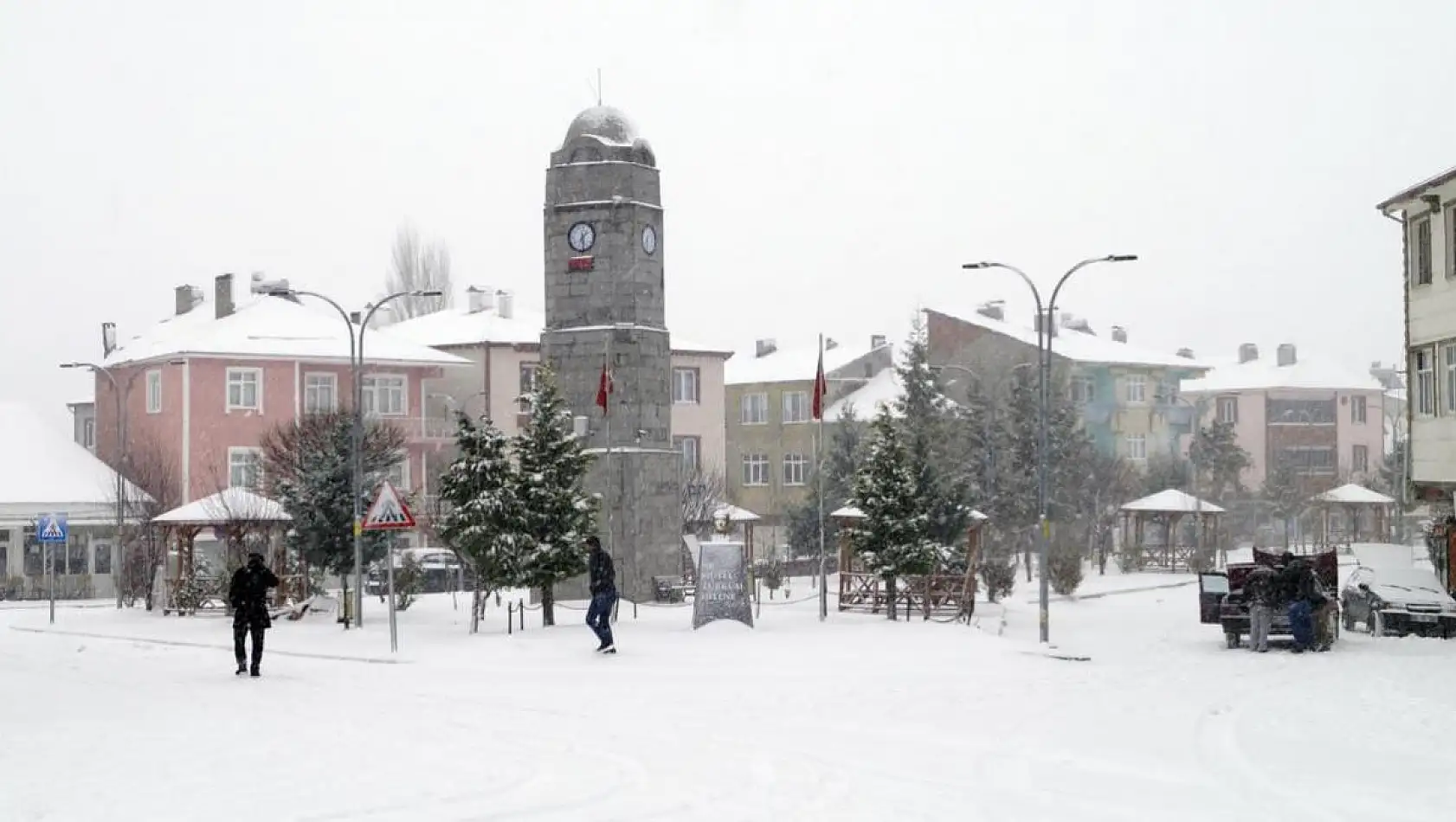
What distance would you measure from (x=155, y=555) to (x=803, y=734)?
33.3 meters

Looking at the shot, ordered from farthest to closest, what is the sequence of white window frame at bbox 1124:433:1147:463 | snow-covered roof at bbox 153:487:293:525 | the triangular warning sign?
white window frame at bbox 1124:433:1147:463 < snow-covered roof at bbox 153:487:293:525 < the triangular warning sign

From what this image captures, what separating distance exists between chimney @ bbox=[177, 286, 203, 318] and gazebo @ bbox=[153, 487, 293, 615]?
32.1 m

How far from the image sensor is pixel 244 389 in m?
61.1

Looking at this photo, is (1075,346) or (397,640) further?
(1075,346)

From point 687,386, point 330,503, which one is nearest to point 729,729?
point 330,503

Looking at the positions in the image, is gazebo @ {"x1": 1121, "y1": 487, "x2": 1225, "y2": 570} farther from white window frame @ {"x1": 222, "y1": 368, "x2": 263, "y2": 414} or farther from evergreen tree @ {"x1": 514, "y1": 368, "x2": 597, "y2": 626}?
evergreen tree @ {"x1": 514, "y1": 368, "x2": 597, "y2": 626}

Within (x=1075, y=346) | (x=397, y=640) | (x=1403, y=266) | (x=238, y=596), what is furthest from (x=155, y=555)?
(x=1075, y=346)

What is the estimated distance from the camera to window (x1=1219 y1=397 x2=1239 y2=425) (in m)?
98.6

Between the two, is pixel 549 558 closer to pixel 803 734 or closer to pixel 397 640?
pixel 397 640

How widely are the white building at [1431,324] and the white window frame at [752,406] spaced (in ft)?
164

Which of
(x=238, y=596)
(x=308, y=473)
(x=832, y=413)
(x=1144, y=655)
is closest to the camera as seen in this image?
(x=238, y=596)

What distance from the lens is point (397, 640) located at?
30.6 metres

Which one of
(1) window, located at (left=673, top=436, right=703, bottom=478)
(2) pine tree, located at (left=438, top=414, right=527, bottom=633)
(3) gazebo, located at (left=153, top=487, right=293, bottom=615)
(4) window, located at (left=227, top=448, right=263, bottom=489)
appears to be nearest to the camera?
(2) pine tree, located at (left=438, top=414, right=527, bottom=633)

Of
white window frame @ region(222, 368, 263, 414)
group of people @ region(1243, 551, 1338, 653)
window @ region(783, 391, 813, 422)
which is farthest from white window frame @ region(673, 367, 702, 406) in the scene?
group of people @ region(1243, 551, 1338, 653)
